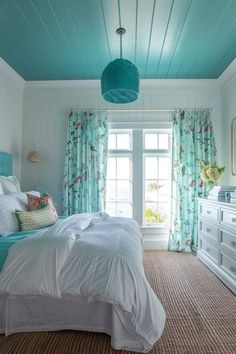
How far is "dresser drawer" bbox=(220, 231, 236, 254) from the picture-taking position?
251cm

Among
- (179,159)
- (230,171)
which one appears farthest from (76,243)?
(230,171)

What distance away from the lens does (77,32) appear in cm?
278

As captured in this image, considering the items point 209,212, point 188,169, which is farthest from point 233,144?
point 209,212

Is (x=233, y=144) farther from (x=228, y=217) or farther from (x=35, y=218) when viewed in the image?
(x=35, y=218)

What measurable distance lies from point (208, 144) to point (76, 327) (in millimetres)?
3194

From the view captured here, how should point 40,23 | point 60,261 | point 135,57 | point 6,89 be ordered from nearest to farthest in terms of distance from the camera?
1. point 60,261
2. point 40,23
3. point 135,57
4. point 6,89

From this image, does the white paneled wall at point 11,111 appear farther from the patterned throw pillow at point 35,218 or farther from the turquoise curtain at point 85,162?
the patterned throw pillow at point 35,218

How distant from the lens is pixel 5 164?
3.52 meters

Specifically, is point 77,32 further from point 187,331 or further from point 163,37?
point 187,331

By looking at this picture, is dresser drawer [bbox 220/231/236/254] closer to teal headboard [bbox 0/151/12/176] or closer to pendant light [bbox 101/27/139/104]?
pendant light [bbox 101/27/139/104]

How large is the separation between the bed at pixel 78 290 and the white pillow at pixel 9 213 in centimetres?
39

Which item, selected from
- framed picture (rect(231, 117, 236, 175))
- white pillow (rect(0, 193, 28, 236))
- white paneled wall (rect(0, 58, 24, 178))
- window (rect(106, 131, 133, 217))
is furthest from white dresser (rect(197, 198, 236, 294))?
white paneled wall (rect(0, 58, 24, 178))

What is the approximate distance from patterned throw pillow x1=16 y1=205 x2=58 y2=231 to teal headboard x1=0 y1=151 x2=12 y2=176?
45.7 inches

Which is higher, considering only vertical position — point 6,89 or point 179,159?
point 6,89
